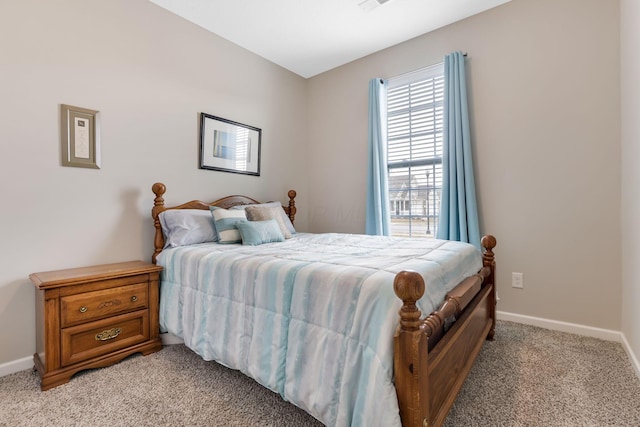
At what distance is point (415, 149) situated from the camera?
318 cm

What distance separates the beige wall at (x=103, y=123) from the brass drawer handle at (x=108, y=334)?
511 mm

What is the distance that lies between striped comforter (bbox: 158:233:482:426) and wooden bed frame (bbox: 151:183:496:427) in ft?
0.16

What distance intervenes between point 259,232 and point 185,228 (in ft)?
1.92

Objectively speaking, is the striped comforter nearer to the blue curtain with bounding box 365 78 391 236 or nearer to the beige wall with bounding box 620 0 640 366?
the beige wall with bounding box 620 0 640 366

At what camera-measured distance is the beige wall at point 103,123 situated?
1.86 metres

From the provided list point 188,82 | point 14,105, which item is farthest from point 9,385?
point 188,82

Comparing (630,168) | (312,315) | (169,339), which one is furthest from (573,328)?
(169,339)

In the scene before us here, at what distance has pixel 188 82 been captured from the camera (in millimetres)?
2750

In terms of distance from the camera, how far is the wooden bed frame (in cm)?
98

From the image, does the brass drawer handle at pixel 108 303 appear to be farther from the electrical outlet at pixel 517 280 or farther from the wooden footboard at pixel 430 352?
the electrical outlet at pixel 517 280

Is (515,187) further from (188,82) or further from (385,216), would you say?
(188,82)

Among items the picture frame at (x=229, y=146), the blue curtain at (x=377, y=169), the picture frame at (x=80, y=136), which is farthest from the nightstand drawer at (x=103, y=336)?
the blue curtain at (x=377, y=169)

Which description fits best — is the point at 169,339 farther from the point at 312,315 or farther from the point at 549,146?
the point at 549,146

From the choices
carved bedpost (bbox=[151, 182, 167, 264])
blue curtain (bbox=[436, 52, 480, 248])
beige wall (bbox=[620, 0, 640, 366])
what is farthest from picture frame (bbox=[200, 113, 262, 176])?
beige wall (bbox=[620, 0, 640, 366])
